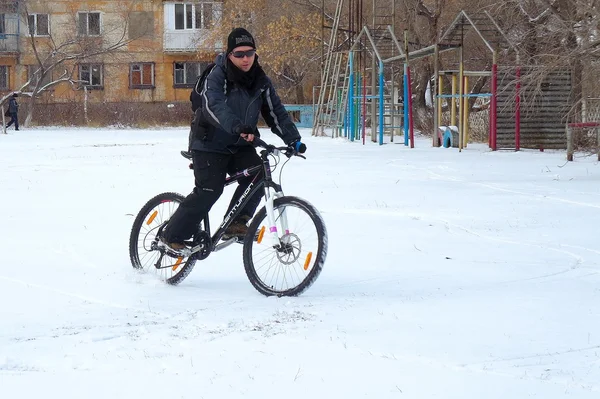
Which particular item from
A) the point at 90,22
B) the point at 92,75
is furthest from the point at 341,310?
the point at 92,75

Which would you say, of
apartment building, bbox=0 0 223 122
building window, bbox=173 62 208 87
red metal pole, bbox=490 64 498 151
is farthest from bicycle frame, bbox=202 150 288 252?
building window, bbox=173 62 208 87

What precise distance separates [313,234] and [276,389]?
2.14m

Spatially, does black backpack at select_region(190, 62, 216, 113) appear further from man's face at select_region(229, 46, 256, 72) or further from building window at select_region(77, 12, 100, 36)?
building window at select_region(77, 12, 100, 36)

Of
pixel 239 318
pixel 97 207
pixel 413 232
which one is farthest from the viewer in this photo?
pixel 97 207

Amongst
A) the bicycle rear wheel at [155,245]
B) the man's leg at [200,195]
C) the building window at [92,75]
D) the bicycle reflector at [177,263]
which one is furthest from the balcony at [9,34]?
the man's leg at [200,195]

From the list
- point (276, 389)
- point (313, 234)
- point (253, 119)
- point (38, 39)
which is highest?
point (38, 39)

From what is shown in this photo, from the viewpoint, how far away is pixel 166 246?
754cm

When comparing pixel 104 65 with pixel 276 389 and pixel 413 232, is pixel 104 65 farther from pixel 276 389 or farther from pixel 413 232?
pixel 276 389

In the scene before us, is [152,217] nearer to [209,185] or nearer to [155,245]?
[155,245]

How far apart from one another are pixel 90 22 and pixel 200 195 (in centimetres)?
5242

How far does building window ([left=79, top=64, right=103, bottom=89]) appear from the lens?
58.6 metres

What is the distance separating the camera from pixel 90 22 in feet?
190

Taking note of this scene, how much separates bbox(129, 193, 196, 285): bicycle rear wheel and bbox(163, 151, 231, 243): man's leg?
198mm

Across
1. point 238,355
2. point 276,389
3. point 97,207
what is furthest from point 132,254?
point 97,207
